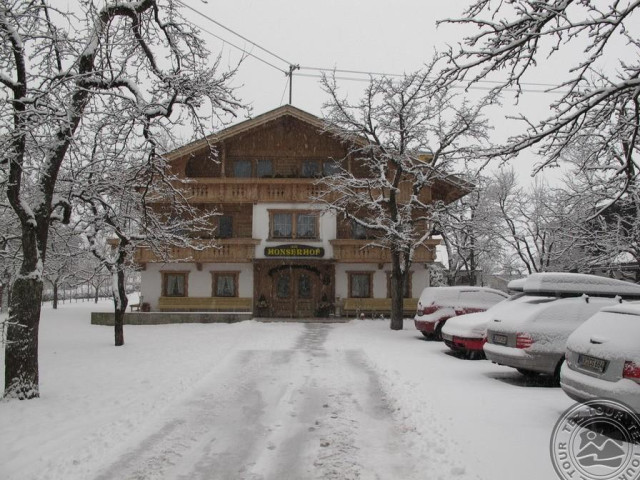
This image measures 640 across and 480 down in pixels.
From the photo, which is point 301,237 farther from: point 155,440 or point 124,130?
point 155,440

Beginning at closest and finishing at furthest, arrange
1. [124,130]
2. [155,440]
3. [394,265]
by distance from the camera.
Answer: [155,440]
[124,130]
[394,265]

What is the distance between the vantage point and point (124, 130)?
1024 centimetres

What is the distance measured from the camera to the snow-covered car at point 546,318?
29.0ft

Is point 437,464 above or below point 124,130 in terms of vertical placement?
below

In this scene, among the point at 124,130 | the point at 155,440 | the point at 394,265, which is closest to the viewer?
the point at 155,440

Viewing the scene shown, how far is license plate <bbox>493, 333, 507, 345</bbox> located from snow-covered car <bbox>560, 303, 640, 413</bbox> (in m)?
2.65

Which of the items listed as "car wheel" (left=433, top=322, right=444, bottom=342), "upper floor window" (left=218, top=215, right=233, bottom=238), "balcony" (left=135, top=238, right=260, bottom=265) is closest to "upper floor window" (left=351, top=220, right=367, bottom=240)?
"balcony" (left=135, top=238, right=260, bottom=265)

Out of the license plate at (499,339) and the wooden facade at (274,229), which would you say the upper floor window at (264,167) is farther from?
the license plate at (499,339)

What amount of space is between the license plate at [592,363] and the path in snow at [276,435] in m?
2.39

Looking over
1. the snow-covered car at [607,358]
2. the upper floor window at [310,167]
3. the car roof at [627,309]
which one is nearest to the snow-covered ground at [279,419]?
the snow-covered car at [607,358]

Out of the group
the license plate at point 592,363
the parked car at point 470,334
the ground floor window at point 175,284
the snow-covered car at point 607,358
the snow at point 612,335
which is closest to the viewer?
the snow-covered car at point 607,358

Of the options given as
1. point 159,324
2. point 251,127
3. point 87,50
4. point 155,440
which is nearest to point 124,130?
point 87,50

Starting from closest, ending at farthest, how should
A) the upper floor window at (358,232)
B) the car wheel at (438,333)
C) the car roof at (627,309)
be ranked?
the car roof at (627,309), the car wheel at (438,333), the upper floor window at (358,232)

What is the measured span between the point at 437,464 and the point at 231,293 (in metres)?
23.2
